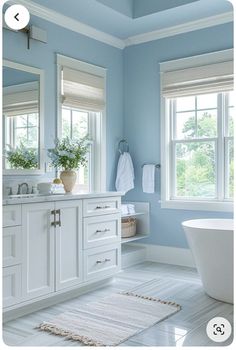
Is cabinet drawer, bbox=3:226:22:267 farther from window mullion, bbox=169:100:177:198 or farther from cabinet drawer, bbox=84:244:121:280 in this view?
window mullion, bbox=169:100:177:198

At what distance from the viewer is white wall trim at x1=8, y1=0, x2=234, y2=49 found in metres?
3.94

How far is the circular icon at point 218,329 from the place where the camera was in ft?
8.55

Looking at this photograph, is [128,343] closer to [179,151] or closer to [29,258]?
[29,258]

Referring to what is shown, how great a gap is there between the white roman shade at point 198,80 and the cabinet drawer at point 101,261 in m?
1.96

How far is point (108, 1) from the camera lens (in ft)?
13.1

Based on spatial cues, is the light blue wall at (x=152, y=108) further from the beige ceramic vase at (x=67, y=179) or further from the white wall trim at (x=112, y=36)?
the beige ceramic vase at (x=67, y=179)

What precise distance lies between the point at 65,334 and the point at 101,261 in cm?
111

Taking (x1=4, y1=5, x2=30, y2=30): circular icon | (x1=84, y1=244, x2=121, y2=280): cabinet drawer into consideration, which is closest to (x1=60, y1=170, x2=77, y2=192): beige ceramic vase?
(x1=84, y1=244, x2=121, y2=280): cabinet drawer

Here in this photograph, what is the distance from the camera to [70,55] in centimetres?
434

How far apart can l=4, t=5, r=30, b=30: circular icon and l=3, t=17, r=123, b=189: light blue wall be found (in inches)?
3.4

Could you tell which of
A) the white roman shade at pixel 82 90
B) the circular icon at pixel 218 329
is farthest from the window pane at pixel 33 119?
the circular icon at pixel 218 329

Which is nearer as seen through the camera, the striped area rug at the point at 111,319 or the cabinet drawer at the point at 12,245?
the striped area rug at the point at 111,319

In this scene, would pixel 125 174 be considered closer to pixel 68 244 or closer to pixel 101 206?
pixel 101 206

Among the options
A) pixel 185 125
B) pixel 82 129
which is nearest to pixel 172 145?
pixel 185 125
